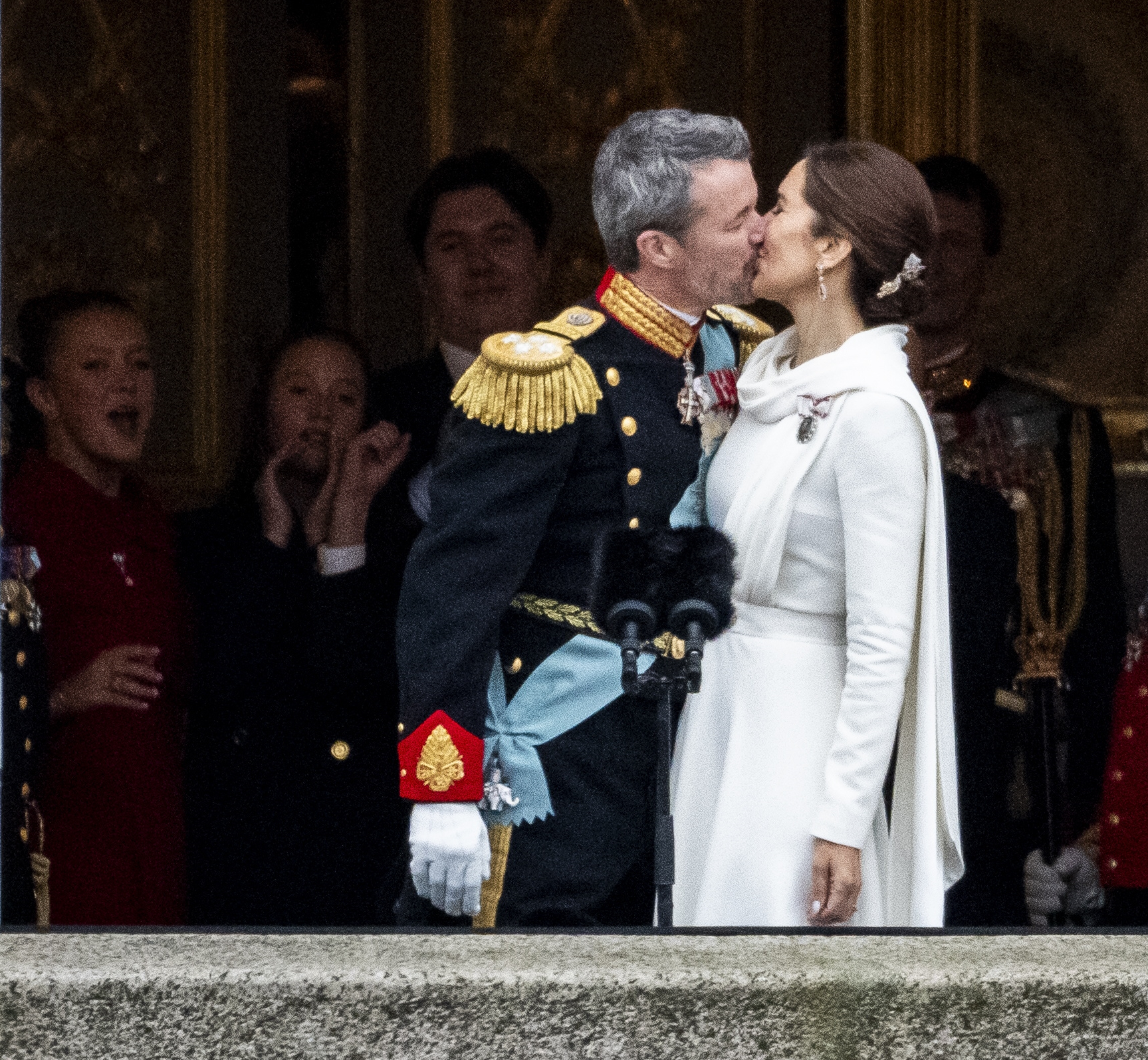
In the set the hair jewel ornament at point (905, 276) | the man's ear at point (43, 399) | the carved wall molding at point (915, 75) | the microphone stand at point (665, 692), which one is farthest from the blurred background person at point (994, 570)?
the man's ear at point (43, 399)

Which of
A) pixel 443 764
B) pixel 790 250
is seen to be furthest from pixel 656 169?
pixel 443 764

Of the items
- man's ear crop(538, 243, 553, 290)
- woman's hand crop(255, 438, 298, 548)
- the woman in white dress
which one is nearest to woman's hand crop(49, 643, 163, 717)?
woman's hand crop(255, 438, 298, 548)

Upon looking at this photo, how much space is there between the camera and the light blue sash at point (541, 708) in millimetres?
3408

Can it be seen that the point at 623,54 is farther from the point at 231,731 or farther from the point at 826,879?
the point at 826,879

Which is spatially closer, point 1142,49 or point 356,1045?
point 356,1045

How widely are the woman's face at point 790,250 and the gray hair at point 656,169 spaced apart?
0.31ft

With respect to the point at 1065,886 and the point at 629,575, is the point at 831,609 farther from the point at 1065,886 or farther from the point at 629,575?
the point at 1065,886

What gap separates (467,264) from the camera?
15.2 feet

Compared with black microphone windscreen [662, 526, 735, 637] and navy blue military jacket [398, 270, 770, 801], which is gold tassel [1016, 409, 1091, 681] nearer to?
navy blue military jacket [398, 270, 770, 801]

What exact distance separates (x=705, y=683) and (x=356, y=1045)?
72 centimetres

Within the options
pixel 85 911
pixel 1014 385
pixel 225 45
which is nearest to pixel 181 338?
pixel 225 45

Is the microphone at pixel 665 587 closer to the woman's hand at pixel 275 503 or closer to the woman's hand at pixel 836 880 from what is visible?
the woman's hand at pixel 836 880

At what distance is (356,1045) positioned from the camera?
306cm

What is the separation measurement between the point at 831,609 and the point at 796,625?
0.05m
